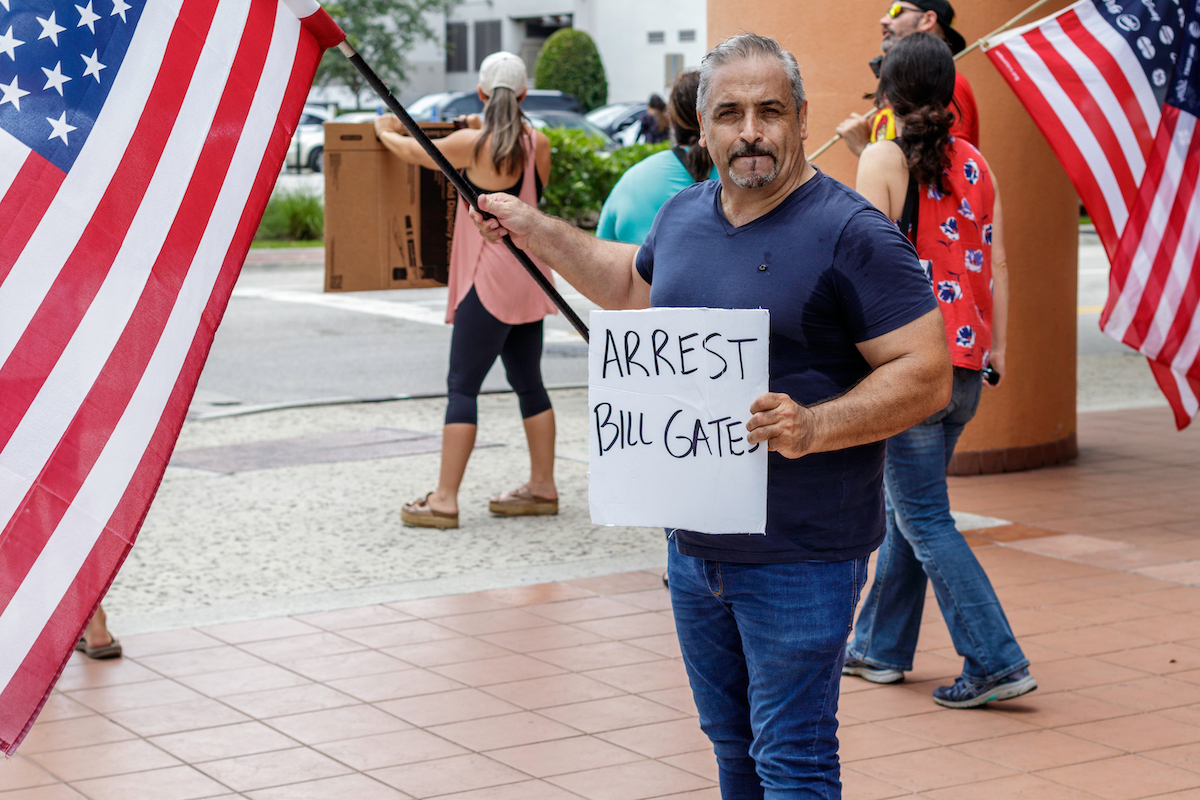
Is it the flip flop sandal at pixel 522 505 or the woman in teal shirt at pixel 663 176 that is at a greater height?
the woman in teal shirt at pixel 663 176

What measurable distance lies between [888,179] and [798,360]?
5.94ft

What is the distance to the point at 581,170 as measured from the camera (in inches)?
658

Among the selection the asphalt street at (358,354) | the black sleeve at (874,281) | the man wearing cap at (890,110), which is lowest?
the asphalt street at (358,354)

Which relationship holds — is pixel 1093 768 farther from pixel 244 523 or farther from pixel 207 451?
pixel 207 451

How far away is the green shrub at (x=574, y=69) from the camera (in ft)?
151

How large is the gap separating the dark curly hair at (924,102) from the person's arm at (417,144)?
2122 mm

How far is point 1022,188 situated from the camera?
25.1 ft

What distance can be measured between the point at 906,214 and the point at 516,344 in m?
2.77

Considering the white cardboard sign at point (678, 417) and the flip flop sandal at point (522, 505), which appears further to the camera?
the flip flop sandal at point (522, 505)

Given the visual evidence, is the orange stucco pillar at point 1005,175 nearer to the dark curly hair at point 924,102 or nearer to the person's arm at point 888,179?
the dark curly hair at point 924,102

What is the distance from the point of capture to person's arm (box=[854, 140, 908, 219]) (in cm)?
440

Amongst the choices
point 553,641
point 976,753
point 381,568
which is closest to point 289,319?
point 381,568

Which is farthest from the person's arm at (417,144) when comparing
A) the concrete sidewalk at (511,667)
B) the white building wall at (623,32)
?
the white building wall at (623,32)

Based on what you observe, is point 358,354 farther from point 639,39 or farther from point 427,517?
point 639,39
